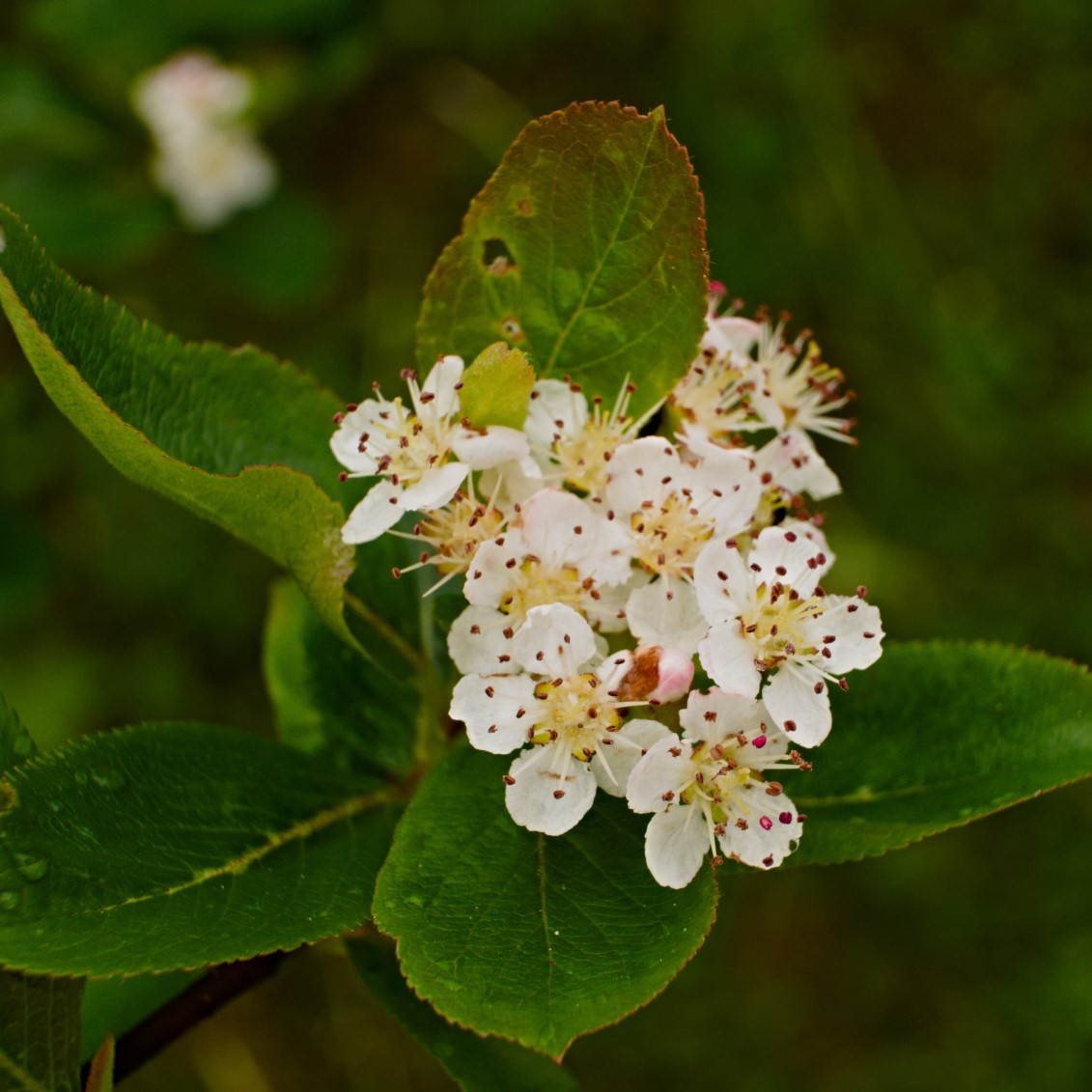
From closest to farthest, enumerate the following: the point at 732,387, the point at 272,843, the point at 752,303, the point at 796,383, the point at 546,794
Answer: the point at 546,794 < the point at 272,843 < the point at 732,387 < the point at 796,383 < the point at 752,303

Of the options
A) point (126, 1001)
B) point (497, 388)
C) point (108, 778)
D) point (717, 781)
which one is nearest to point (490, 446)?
point (497, 388)

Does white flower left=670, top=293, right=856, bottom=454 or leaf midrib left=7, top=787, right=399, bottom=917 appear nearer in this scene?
leaf midrib left=7, top=787, right=399, bottom=917

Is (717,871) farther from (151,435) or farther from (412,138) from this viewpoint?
(412,138)

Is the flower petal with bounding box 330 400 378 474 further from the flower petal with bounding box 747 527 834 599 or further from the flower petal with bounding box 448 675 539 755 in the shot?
the flower petal with bounding box 747 527 834 599

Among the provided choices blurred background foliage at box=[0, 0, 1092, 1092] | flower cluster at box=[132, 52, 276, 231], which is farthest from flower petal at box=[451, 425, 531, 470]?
flower cluster at box=[132, 52, 276, 231]

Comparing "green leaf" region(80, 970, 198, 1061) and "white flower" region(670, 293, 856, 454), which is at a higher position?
"white flower" region(670, 293, 856, 454)

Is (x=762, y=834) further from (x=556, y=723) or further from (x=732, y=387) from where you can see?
(x=732, y=387)

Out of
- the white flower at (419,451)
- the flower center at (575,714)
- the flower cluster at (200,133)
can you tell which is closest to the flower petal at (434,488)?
the white flower at (419,451)
